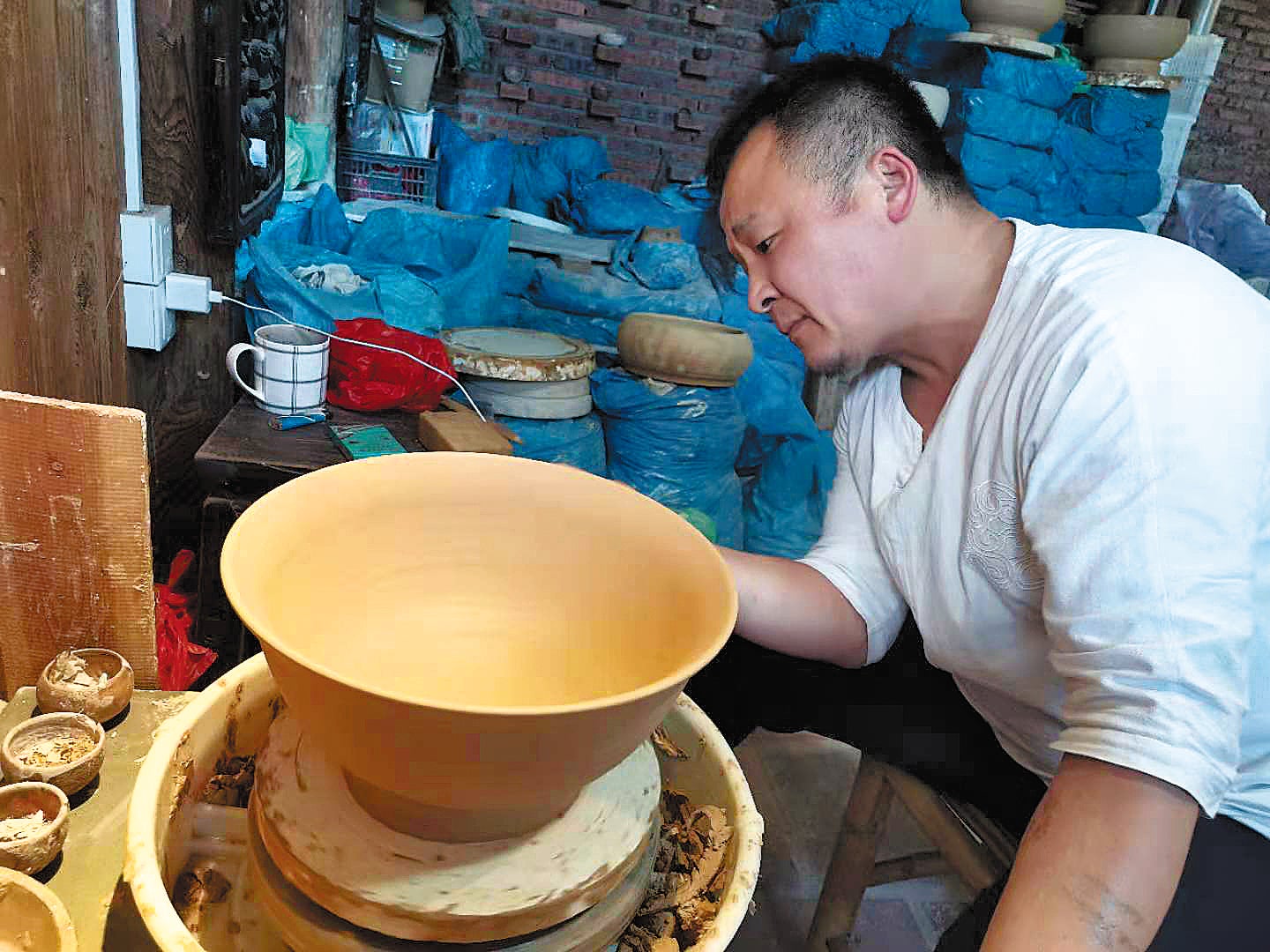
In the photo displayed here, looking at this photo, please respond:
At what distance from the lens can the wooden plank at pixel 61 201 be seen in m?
1.38

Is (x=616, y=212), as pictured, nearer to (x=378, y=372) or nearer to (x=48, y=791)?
(x=378, y=372)

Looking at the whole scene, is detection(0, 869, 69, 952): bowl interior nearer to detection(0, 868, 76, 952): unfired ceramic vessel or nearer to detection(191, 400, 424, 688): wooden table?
detection(0, 868, 76, 952): unfired ceramic vessel

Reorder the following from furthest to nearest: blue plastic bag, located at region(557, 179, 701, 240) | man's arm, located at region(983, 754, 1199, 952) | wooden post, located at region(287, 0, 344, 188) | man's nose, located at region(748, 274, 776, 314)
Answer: blue plastic bag, located at region(557, 179, 701, 240)
wooden post, located at region(287, 0, 344, 188)
man's nose, located at region(748, 274, 776, 314)
man's arm, located at region(983, 754, 1199, 952)

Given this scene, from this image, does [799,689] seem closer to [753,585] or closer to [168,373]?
[753,585]

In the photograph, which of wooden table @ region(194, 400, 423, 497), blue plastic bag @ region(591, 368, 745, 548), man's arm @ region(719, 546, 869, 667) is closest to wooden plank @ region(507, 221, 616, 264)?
blue plastic bag @ region(591, 368, 745, 548)

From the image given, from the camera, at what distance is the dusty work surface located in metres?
0.91

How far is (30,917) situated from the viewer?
826 millimetres

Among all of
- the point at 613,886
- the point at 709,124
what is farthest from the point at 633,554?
the point at 709,124

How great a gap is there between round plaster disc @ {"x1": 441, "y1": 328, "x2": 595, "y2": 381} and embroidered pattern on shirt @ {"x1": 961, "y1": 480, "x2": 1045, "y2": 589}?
1.90 metres

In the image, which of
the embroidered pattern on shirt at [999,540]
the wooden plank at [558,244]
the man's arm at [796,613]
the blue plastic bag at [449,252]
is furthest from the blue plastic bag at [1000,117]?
the embroidered pattern on shirt at [999,540]

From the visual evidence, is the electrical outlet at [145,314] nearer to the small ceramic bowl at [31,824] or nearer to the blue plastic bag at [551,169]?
the small ceramic bowl at [31,824]

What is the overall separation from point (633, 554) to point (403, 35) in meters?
4.15

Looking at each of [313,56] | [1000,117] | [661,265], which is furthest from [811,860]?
[1000,117]

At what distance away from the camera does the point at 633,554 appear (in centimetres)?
93
